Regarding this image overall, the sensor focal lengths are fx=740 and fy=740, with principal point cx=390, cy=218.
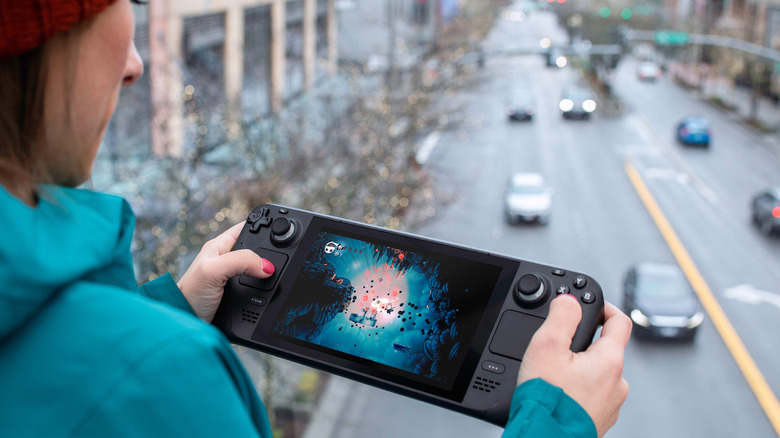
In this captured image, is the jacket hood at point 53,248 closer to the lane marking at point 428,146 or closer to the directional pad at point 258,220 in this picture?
the directional pad at point 258,220

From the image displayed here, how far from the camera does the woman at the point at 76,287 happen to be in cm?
43

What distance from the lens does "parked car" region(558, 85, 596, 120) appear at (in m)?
14.2

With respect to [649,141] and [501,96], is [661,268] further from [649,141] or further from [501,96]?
[649,141]

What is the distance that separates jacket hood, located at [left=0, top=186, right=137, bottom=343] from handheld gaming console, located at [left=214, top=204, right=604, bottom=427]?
18.4 inches

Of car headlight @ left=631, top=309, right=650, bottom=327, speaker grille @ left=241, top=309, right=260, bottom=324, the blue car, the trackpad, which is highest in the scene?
the trackpad

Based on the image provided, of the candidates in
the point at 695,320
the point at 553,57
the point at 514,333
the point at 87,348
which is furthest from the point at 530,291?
the point at 553,57

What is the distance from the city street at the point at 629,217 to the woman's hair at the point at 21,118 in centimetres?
677

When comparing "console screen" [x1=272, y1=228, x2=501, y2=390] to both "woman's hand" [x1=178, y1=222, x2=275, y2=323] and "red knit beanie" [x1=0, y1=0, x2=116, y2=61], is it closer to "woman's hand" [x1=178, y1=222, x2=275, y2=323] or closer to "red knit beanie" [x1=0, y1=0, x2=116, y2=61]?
"woman's hand" [x1=178, y1=222, x2=275, y2=323]

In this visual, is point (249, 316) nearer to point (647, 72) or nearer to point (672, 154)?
point (672, 154)

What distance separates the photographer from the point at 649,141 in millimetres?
16141

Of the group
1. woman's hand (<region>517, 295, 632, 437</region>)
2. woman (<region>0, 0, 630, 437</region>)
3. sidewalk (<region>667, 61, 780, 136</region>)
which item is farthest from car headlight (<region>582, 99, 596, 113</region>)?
woman (<region>0, 0, 630, 437</region>)

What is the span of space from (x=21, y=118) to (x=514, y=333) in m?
0.58

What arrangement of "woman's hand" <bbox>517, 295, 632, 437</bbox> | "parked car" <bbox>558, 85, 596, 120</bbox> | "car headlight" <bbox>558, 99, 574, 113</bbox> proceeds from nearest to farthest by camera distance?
"woman's hand" <bbox>517, 295, 632, 437</bbox>
"car headlight" <bbox>558, 99, 574, 113</bbox>
"parked car" <bbox>558, 85, 596, 120</bbox>

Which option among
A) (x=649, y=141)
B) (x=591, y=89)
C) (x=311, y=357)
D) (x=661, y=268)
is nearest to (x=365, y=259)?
(x=311, y=357)
